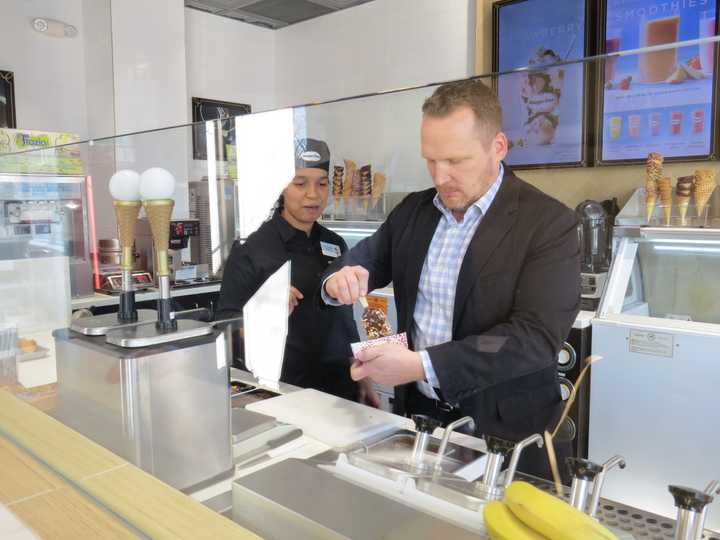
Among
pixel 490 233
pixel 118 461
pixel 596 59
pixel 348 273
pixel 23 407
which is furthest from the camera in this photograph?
pixel 23 407

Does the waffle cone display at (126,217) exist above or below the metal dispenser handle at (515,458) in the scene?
above

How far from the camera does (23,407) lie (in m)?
1.26

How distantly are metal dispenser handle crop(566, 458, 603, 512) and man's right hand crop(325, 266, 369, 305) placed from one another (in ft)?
1.53

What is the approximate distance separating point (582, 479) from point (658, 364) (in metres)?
0.20

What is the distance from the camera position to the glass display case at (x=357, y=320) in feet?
2.53

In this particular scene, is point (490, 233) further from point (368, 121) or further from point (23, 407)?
point (23, 407)

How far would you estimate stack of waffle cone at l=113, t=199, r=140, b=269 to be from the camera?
1.16m

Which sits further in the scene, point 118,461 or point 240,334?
point 240,334

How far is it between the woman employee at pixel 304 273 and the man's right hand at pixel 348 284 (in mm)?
27

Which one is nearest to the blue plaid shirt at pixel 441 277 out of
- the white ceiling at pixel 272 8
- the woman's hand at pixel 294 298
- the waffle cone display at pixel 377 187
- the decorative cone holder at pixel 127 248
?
the waffle cone display at pixel 377 187

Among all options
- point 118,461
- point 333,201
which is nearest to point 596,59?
point 333,201

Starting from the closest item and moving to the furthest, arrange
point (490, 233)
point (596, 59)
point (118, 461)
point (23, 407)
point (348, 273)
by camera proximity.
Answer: point (596, 59) → point (490, 233) → point (118, 461) → point (348, 273) → point (23, 407)

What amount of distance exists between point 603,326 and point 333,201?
52cm

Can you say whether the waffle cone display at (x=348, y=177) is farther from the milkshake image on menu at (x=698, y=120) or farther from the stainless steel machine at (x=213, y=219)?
the milkshake image on menu at (x=698, y=120)
